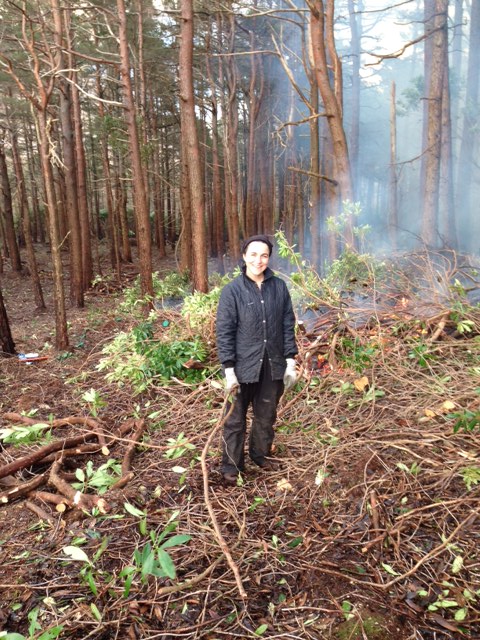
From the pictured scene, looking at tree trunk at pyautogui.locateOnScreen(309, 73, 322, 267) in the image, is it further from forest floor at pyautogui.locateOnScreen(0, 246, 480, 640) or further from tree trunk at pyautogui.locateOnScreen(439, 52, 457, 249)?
forest floor at pyautogui.locateOnScreen(0, 246, 480, 640)

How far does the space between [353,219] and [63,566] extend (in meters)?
6.72

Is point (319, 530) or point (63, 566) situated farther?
point (319, 530)

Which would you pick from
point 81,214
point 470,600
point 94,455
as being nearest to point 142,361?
point 94,455

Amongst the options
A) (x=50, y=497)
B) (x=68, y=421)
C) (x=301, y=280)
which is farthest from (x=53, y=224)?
(x=50, y=497)

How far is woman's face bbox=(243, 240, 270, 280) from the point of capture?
3.16m

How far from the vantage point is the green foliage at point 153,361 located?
5.56 metres

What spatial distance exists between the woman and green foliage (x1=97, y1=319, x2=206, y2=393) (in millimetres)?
2038

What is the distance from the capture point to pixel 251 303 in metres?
3.26

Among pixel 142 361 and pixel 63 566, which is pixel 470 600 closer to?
pixel 63 566

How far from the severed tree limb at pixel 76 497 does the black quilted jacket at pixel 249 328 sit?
4.54 feet

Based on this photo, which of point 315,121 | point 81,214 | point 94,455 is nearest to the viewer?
point 94,455

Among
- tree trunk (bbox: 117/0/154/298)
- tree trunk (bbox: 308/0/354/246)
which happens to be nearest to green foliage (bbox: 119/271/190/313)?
tree trunk (bbox: 117/0/154/298)

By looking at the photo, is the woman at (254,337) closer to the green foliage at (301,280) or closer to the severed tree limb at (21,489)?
the severed tree limb at (21,489)

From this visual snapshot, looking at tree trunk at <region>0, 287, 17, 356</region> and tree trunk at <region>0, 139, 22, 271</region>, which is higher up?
tree trunk at <region>0, 139, 22, 271</region>
